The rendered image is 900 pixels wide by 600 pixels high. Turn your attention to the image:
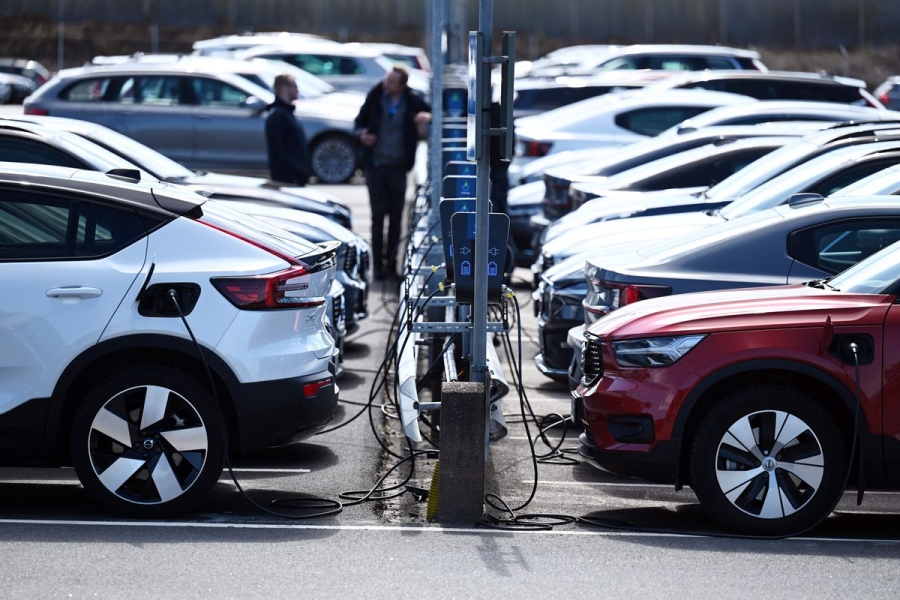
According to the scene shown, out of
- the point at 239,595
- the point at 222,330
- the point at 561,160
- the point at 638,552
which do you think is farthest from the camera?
the point at 561,160

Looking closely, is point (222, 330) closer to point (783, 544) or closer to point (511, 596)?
point (511, 596)

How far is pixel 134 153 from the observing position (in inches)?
444

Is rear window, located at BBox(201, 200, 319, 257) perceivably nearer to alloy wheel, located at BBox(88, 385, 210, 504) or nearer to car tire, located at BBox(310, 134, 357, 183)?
alloy wheel, located at BBox(88, 385, 210, 504)

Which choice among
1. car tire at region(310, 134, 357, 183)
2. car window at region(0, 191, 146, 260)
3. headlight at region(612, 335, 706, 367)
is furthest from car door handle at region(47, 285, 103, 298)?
car tire at region(310, 134, 357, 183)

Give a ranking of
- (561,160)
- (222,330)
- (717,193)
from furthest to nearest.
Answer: (561,160), (717,193), (222,330)

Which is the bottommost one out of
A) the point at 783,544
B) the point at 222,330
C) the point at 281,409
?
the point at 783,544

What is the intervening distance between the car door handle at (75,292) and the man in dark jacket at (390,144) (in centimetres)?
750

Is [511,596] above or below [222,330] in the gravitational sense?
below

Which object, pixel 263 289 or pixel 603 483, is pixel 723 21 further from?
pixel 263 289

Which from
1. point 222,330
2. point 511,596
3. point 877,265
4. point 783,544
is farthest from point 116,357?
point 877,265

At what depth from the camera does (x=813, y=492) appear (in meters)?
6.21

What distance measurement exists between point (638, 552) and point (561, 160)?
1057 centimetres

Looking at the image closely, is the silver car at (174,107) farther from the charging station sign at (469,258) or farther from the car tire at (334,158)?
the charging station sign at (469,258)

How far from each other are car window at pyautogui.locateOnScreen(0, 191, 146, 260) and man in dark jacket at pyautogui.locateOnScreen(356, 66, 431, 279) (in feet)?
23.9
